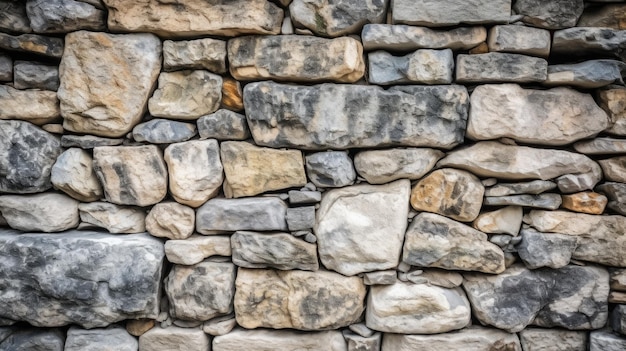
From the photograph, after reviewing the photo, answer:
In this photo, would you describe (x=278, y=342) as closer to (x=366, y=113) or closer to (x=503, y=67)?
(x=366, y=113)

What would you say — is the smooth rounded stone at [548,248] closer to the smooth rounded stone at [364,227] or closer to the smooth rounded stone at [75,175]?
the smooth rounded stone at [364,227]

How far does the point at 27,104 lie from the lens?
1.75 metres

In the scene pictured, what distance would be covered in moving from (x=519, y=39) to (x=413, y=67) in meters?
0.46

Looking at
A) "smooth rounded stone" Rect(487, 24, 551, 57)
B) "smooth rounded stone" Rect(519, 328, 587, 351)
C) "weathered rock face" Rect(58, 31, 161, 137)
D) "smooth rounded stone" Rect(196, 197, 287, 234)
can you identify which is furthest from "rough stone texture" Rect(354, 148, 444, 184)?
"weathered rock face" Rect(58, 31, 161, 137)

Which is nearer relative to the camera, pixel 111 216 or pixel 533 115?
pixel 533 115

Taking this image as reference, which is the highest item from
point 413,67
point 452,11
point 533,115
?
point 452,11

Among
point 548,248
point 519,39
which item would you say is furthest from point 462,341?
point 519,39

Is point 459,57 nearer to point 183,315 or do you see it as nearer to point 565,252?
point 565,252

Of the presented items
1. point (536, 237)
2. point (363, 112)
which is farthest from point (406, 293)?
point (363, 112)

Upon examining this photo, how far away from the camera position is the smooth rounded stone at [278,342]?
178cm

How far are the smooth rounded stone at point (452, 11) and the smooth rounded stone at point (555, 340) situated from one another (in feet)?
4.63

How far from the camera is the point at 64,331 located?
1844 mm

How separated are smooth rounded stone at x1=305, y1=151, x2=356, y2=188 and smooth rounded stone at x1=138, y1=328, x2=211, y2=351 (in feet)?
2.95

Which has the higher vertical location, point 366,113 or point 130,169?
point 366,113
